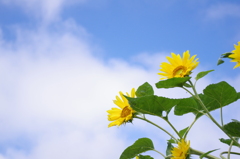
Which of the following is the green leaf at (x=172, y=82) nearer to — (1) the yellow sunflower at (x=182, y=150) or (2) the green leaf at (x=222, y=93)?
(2) the green leaf at (x=222, y=93)

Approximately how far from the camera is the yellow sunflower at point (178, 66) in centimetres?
144

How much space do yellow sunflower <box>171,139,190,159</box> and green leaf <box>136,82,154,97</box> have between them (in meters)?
0.29

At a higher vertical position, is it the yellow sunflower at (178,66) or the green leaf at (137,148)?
the yellow sunflower at (178,66)

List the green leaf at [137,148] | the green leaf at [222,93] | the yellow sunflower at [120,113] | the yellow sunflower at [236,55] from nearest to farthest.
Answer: the yellow sunflower at [236,55] < the green leaf at [222,93] < the yellow sunflower at [120,113] < the green leaf at [137,148]

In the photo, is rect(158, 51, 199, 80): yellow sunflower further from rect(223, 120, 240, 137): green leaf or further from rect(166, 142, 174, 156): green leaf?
rect(166, 142, 174, 156): green leaf

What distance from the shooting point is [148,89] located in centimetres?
158

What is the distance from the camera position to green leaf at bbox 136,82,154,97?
158 centimetres

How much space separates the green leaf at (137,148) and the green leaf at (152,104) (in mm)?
238

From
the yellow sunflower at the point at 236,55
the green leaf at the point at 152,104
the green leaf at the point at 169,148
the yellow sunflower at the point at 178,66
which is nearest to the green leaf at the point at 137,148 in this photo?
the green leaf at the point at 169,148

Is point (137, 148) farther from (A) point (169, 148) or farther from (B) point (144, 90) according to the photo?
(B) point (144, 90)

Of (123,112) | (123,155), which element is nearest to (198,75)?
(123,112)

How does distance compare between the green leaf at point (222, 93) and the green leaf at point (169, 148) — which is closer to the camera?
the green leaf at point (222, 93)

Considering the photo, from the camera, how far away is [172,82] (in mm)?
1359

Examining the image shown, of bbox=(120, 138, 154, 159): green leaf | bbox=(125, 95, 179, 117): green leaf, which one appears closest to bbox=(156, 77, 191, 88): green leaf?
bbox=(125, 95, 179, 117): green leaf
